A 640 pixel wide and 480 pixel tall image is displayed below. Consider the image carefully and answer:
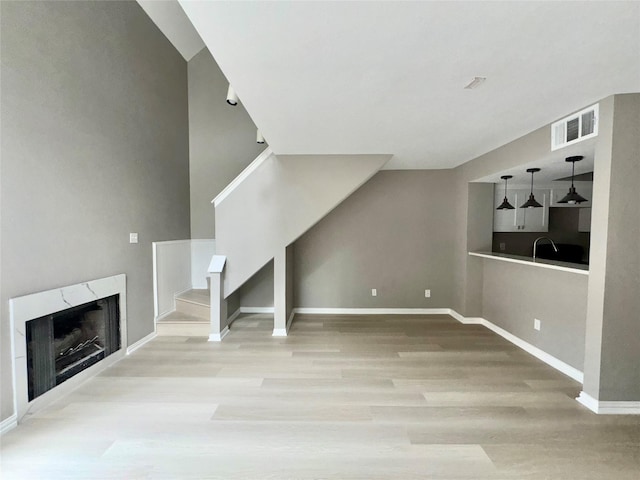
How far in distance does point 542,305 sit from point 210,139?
5348mm

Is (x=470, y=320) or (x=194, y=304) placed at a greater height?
(x=194, y=304)

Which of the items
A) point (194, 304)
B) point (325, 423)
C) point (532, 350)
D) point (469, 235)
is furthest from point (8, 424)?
point (469, 235)

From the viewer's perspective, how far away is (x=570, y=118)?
2338 mm

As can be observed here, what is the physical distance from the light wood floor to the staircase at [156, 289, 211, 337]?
535mm

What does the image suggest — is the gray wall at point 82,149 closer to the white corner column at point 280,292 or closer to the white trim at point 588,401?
the white corner column at point 280,292

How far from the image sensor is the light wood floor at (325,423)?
166cm

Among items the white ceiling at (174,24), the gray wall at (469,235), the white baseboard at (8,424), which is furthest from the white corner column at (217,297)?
the gray wall at (469,235)

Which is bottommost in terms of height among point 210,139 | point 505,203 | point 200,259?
point 200,259

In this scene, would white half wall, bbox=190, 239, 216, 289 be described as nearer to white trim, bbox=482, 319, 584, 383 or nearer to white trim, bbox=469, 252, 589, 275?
white trim, bbox=469, 252, 589, 275

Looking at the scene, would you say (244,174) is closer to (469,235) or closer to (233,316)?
(233,316)

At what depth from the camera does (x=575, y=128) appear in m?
2.29

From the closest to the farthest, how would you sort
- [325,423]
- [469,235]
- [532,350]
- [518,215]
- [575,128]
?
[325,423]
[575,128]
[532,350]
[469,235]
[518,215]

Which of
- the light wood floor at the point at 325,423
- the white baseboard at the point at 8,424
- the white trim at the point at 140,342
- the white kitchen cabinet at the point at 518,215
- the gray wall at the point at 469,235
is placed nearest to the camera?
the light wood floor at the point at 325,423

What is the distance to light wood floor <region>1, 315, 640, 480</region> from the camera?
5.44 ft
